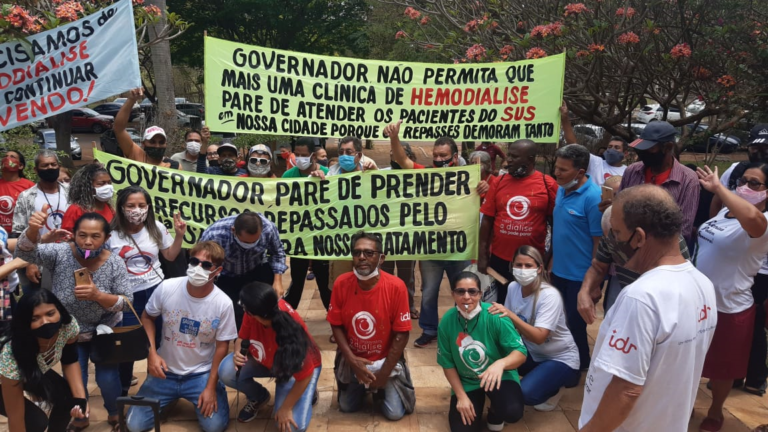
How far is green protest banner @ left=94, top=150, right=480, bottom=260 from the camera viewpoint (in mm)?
5418

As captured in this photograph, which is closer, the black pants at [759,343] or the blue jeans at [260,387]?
the blue jeans at [260,387]

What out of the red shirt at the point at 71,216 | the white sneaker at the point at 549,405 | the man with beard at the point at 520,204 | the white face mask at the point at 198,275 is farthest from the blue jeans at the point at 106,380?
the man with beard at the point at 520,204

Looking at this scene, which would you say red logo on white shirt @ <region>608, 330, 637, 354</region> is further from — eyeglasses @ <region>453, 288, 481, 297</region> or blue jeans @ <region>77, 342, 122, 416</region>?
blue jeans @ <region>77, 342, 122, 416</region>

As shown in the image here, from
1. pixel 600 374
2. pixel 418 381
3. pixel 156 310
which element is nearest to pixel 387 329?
pixel 418 381

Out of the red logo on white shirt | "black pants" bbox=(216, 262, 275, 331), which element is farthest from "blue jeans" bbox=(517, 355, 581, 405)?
"black pants" bbox=(216, 262, 275, 331)

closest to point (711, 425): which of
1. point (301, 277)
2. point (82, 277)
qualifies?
point (301, 277)

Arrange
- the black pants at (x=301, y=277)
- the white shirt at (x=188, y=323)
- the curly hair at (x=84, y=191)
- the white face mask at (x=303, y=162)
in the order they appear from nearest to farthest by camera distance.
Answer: the white shirt at (x=188, y=323) → the curly hair at (x=84, y=191) → the black pants at (x=301, y=277) → the white face mask at (x=303, y=162)

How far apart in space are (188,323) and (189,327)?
0.10ft

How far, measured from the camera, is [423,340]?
566 cm

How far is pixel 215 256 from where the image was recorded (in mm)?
4137

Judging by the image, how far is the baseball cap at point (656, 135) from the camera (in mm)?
4336

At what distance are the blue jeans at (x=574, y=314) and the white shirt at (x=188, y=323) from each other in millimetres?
2754

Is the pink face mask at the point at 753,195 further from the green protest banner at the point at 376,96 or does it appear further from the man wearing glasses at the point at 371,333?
the man wearing glasses at the point at 371,333

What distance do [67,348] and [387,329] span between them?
87.7 inches
